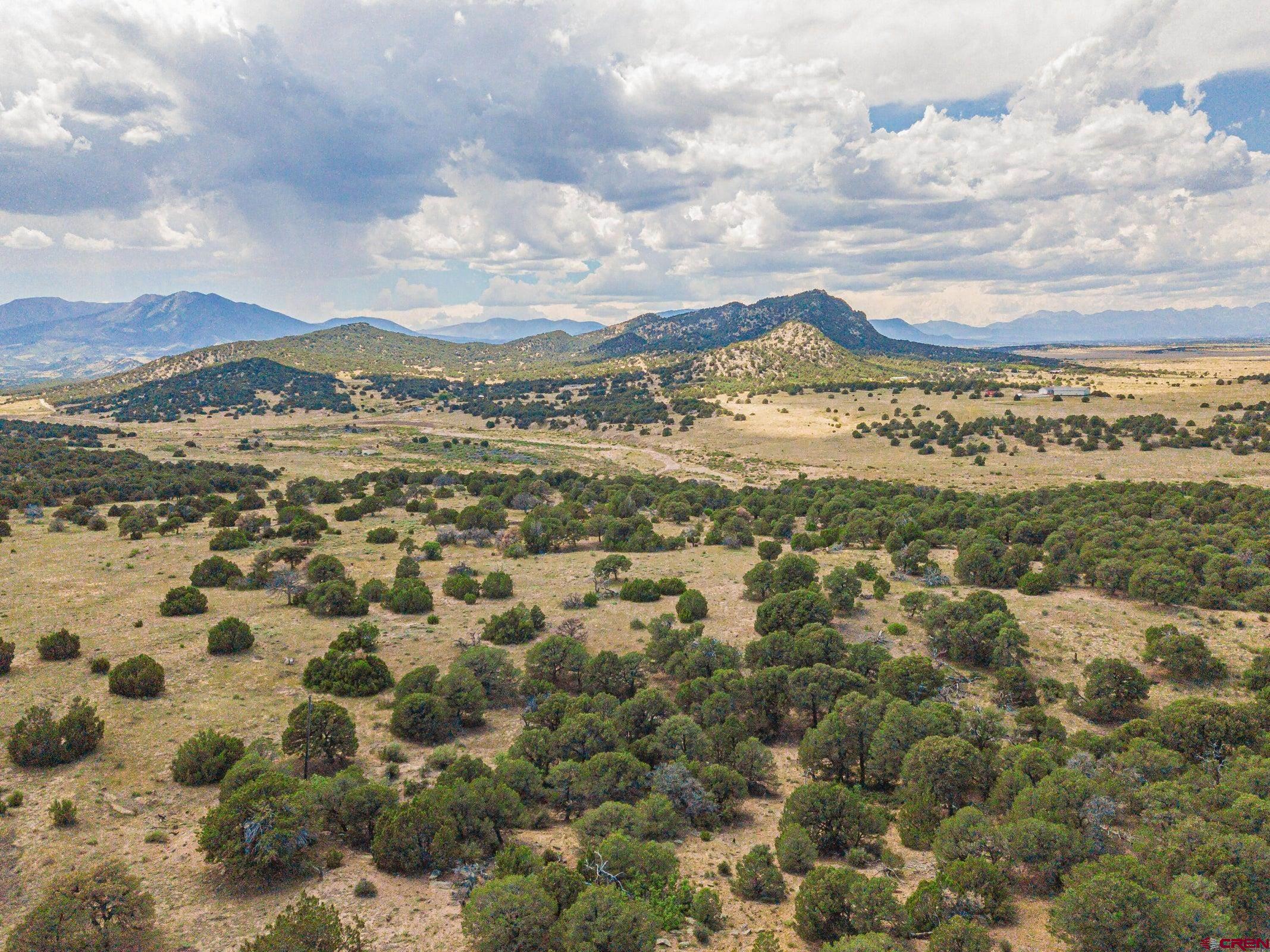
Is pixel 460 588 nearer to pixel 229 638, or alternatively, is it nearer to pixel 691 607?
pixel 229 638

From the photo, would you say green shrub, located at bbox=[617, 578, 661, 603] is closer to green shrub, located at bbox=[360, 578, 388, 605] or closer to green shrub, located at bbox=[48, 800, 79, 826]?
green shrub, located at bbox=[360, 578, 388, 605]

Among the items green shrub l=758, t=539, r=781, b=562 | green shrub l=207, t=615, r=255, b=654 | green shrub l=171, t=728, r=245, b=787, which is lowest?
green shrub l=758, t=539, r=781, b=562

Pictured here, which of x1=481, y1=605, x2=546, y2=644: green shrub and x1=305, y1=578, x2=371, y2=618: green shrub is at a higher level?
x1=305, y1=578, x2=371, y2=618: green shrub

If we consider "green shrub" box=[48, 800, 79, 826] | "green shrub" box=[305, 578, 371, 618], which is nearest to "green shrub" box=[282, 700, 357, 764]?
"green shrub" box=[48, 800, 79, 826]

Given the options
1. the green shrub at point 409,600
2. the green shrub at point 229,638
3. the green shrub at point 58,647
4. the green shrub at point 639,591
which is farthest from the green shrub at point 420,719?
the green shrub at point 639,591

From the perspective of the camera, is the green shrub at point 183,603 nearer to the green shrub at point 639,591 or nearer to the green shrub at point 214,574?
the green shrub at point 214,574

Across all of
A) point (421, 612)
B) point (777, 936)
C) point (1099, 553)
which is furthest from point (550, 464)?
point (777, 936)

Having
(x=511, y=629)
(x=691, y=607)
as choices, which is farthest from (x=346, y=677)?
(x=691, y=607)
